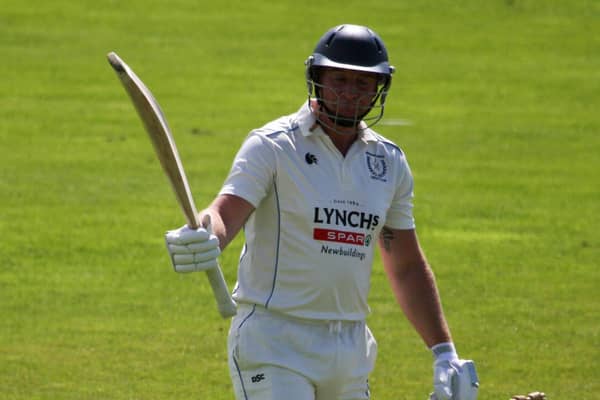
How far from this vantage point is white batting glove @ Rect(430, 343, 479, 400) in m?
6.30

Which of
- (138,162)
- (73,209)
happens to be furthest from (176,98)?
(73,209)

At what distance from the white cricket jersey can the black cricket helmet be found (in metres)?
0.12

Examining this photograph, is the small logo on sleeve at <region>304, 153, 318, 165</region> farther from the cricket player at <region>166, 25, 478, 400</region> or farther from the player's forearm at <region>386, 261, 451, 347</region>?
the player's forearm at <region>386, 261, 451, 347</region>

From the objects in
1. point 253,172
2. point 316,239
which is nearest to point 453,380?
point 316,239

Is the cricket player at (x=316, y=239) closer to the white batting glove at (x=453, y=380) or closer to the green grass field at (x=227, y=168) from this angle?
the white batting glove at (x=453, y=380)

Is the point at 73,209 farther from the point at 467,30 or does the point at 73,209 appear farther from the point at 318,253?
the point at 467,30

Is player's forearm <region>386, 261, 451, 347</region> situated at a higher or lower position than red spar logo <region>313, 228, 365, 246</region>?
lower

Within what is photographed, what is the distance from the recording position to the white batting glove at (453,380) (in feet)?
20.7

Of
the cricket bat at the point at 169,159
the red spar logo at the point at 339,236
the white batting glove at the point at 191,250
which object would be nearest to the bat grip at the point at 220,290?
the cricket bat at the point at 169,159

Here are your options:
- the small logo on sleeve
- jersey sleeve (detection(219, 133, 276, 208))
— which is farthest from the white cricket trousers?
the small logo on sleeve

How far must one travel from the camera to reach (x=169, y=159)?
5680 mm

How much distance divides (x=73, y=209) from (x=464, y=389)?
10802 millimetres

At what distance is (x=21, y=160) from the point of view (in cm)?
1875

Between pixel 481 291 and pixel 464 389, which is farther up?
pixel 464 389
